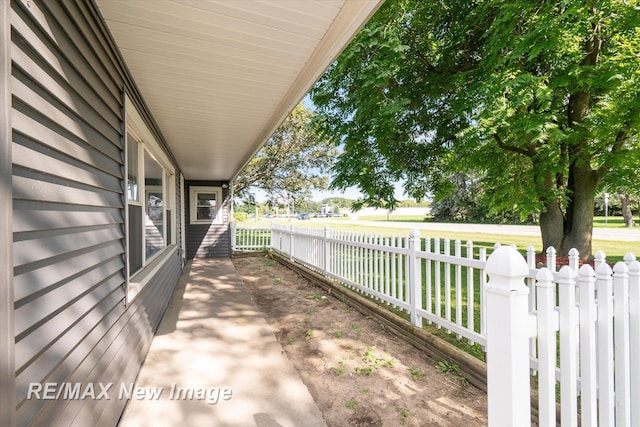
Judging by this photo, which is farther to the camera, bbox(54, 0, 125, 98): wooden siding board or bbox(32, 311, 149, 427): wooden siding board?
bbox(54, 0, 125, 98): wooden siding board

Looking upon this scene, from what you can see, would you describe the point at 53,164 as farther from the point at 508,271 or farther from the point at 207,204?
the point at 207,204

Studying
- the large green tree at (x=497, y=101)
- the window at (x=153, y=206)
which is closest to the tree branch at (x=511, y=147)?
the large green tree at (x=497, y=101)

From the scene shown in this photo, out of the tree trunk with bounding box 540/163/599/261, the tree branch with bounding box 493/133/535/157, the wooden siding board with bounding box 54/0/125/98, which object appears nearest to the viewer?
the wooden siding board with bounding box 54/0/125/98

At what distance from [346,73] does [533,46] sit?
12.1 feet

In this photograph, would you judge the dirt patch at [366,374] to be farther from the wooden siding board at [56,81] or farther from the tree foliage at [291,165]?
the tree foliage at [291,165]

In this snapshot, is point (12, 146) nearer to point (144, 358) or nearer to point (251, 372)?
point (251, 372)

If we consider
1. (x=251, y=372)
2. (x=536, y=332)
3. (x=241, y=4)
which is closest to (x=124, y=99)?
(x=241, y=4)

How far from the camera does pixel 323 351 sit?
295 cm

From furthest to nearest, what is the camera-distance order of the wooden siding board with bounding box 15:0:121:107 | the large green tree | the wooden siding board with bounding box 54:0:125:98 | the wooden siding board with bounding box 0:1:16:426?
the large green tree < the wooden siding board with bounding box 54:0:125:98 < the wooden siding board with bounding box 15:0:121:107 < the wooden siding board with bounding box 0:1:16:426

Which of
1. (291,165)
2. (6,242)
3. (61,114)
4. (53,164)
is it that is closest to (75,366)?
(6,242)

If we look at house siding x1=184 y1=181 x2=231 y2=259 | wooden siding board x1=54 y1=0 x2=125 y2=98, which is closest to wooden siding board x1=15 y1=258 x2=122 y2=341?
wooden siding board x1=54 y1=0 x2=125 y2=98

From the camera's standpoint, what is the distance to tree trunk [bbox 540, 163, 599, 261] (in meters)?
6.85

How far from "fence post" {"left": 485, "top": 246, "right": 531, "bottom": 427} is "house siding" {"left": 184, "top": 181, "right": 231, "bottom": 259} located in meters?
9.42

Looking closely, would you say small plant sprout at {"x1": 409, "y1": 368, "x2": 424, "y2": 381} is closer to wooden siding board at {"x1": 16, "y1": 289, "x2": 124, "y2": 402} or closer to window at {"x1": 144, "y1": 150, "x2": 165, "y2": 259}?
wooden siding board at {"x1": 16, "y1": 289, "x2": 124, "y2": 402}
